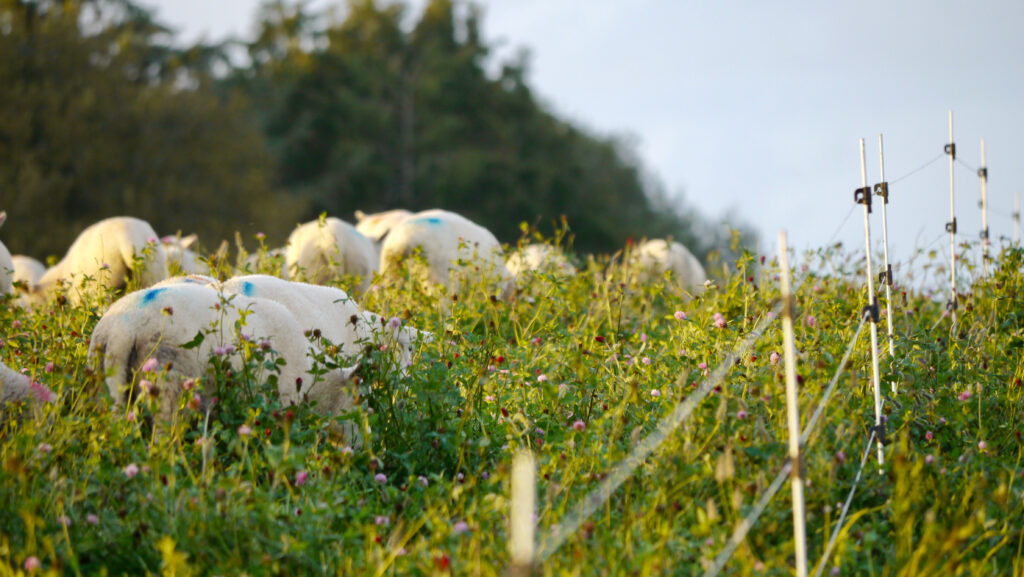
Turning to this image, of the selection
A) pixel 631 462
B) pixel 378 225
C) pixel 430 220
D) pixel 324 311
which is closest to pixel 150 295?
pixel 324 311

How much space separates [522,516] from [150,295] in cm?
225

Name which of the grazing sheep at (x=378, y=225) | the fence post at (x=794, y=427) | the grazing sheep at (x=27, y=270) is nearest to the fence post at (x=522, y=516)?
the fence post at (x=794, y=427)

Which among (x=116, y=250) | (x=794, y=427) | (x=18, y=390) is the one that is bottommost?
(x=794, y=427)

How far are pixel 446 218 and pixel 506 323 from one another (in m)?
2.19

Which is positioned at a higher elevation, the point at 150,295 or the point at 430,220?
the point at 430,220

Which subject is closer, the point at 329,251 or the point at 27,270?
the point at 329,251

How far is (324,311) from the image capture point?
5.27 m

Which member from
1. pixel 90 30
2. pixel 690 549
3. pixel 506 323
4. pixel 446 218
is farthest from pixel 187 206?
pixel 690 549

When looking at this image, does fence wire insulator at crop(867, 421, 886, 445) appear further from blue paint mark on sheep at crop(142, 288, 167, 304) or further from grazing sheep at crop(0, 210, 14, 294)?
grazing sheep at crop(0, 210, 14, 294)

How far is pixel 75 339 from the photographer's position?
203 inches

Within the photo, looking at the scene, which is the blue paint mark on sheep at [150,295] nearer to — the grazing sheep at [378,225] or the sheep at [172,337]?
the sheep at [172,337]

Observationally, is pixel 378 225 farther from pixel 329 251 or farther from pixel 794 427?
pixel 794 427

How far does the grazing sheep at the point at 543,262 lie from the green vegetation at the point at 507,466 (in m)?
1.78

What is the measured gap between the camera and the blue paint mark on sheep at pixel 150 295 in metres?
4.34
